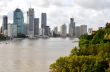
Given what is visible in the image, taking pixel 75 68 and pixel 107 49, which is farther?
pixel 107 49

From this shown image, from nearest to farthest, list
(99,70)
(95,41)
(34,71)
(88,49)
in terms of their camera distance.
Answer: (99,70) → (88,49) → (34,71) → (95,41)

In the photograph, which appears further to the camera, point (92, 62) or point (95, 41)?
point (95, 41)

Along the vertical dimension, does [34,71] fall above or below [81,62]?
below

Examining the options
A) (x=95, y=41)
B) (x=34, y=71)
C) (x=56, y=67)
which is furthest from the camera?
(x=95, y=41)

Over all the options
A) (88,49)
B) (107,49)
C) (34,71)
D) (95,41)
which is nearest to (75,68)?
(107,49)

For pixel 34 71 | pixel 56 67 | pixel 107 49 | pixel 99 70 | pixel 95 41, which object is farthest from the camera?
pixel 95 41

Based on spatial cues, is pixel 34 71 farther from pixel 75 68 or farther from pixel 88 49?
pixel 75 68

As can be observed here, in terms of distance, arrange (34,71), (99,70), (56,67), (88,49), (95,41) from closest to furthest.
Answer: (99,70) → (56,67) → (88,49) → (34,71) → (95,41)

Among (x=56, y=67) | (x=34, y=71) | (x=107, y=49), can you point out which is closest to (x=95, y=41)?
(x=34, y=71)

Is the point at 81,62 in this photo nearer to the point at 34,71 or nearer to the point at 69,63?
the point at 69,63
